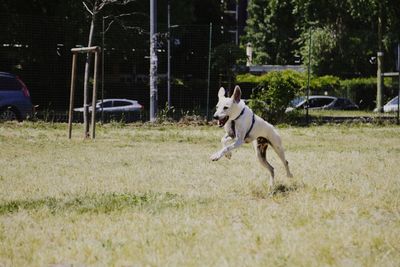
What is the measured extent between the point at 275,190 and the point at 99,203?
231cm

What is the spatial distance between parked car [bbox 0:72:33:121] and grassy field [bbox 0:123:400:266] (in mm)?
6744

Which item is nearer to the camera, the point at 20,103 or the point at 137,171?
the point at 137,171

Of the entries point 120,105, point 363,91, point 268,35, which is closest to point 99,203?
point 120,105

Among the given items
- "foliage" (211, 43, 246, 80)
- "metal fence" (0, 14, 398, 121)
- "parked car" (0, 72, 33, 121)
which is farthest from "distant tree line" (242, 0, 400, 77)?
"parked car" (0, 72, 33, 121)

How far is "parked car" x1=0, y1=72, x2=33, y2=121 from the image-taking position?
19.4 meters

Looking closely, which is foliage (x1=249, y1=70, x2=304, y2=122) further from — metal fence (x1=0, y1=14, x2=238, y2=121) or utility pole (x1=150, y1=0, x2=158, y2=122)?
utility pole (x1=150, y1=0, x2=158, y2=122)

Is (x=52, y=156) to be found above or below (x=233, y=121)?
below

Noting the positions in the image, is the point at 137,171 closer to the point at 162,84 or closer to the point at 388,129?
the point at 388,129

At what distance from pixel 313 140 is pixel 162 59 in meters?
13.5

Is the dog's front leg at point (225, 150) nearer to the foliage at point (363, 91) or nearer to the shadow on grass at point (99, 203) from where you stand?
the shadow on grass at point (99, 203)

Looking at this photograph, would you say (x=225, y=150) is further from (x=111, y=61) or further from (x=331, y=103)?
(x=331, y=103)

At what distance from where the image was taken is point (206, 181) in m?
8.93

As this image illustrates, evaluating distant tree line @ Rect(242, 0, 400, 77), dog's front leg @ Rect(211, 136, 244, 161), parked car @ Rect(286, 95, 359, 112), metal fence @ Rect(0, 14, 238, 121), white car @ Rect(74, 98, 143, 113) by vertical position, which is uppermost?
distant tree line @ Rect(242, 0, 400, 77)

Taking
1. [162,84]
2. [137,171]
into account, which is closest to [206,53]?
[162,84]
